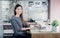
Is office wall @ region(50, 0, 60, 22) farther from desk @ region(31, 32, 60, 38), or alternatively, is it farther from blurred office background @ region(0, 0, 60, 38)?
desk @ region(31, 32, 60, 38)

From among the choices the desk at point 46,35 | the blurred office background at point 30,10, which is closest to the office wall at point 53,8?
the blurred office background at point 30,10

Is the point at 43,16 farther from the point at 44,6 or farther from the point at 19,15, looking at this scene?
the point at 19,15

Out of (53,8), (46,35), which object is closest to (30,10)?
(53,8)

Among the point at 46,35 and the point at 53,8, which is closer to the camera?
the point at 46,35

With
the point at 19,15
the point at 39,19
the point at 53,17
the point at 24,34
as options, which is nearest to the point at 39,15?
the point at 39,19

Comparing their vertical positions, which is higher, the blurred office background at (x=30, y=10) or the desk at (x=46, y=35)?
the blurred office background at (x=30, y=10)

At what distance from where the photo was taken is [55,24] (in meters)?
2.28

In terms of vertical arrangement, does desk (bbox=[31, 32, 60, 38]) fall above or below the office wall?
below

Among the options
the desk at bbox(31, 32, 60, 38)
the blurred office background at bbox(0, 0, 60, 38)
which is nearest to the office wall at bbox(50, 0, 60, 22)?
the blurred office background at bbox(0, 0, 60, 38)

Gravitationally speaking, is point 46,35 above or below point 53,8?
below

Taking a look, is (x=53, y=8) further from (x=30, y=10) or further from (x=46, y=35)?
(x=46, y=35)

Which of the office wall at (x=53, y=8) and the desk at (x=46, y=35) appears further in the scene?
the office wall at (x=53, y=8)

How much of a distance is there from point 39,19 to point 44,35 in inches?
92.2

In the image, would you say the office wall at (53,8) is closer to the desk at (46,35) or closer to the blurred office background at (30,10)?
the blurred office background at (30,10)
